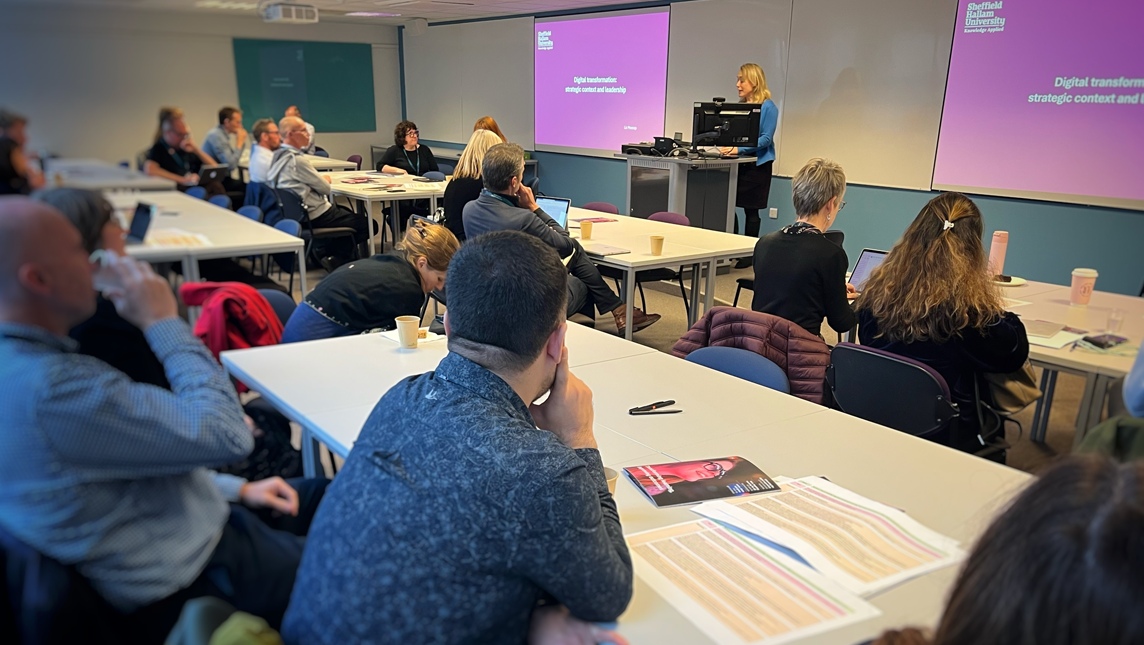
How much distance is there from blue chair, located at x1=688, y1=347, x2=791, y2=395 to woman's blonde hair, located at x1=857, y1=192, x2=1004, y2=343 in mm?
486

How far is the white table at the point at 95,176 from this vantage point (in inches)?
28.0

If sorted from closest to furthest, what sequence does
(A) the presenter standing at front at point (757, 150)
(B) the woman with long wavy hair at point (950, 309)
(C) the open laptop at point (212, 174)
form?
(C) the open laptop at point (212, 174) < (B) the woman with long wavy hair at point (950, 309) < (A) the presenter standing at front at point (757, 150)

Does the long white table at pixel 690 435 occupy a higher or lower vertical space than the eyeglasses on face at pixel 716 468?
lower

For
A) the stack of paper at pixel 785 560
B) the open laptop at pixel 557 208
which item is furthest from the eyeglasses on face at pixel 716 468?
the open laptop at pixel 557 208

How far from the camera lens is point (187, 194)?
0.88 m

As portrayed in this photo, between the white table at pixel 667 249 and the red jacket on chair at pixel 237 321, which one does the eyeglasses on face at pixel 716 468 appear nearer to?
the red jacket on chair at pixel 237 321

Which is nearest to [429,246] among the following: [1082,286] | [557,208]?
[557,208]

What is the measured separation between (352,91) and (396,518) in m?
0.81

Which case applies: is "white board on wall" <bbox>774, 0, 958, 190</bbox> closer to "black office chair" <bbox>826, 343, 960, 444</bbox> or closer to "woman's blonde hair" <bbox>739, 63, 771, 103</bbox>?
"woman's blonde hair" <bbox>739, 63, 771, 103</bbox>

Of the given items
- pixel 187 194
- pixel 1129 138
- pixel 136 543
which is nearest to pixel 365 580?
Answer: pixel 136 543

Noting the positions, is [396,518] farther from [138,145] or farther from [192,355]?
[138,145]

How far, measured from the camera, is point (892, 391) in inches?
93.0

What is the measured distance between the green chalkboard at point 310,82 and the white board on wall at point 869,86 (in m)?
5.70

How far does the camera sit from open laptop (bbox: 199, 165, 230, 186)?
91cm
